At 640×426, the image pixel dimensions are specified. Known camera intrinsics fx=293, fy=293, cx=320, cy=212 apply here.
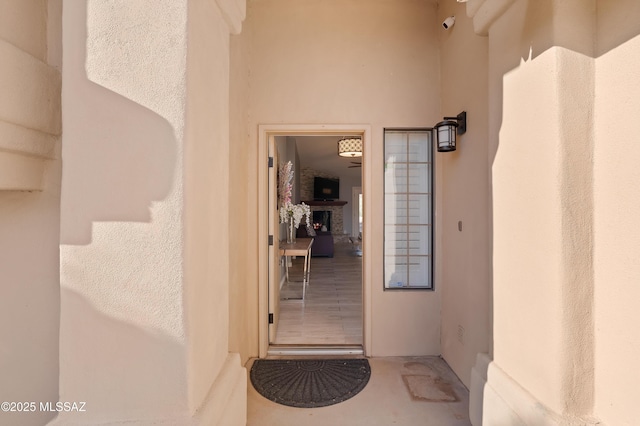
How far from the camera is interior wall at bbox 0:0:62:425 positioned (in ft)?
4.01

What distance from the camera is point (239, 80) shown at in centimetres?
238

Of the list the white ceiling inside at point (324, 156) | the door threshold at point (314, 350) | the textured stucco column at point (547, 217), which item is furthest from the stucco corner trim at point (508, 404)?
the white ceiling inside at point (324, 156)

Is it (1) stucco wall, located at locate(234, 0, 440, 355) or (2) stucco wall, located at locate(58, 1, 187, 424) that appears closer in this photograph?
(2) stucco wall, located at locate(58, 1, 187, 424)

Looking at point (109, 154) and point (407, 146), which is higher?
point (407, 146)

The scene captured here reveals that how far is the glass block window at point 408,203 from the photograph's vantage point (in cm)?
289

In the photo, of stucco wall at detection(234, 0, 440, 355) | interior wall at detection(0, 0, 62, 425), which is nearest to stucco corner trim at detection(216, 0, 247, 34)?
interior wall at detection(0, 0, 62, 425)

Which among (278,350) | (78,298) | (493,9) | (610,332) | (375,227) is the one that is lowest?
(278,350)

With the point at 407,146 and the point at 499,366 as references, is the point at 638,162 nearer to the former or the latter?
the point at 499,366

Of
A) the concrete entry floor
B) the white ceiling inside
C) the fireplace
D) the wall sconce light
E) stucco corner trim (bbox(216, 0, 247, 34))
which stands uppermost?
the white ceiling inside

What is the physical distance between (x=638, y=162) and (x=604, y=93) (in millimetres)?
301

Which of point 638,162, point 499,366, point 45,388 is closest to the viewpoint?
point 638,162

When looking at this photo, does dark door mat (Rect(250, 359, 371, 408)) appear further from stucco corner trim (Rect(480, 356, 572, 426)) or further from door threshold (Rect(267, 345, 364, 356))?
stucco corner trim (Rect(480, 356, 572, 426))

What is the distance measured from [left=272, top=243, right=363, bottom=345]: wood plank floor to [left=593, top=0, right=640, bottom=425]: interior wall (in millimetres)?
2199

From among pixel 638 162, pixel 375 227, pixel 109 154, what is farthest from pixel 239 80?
pixel 638 162
